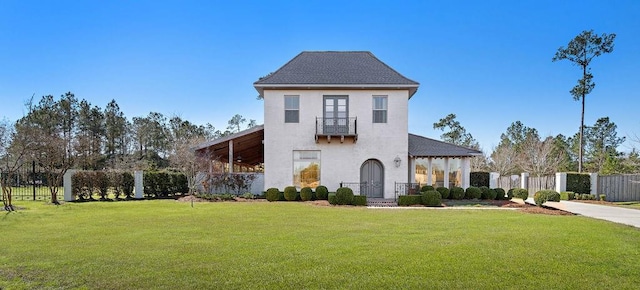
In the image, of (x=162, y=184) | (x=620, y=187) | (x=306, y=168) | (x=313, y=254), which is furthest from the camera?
(x=620, y=187)

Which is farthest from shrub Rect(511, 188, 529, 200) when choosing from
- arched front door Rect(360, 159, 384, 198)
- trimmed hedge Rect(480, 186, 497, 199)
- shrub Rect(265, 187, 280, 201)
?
shrub Rect(265, 187, 280, 201)

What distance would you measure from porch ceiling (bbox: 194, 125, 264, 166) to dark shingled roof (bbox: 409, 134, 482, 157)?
29.5ft

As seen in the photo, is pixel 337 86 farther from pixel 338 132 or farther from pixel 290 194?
pixel 290 194

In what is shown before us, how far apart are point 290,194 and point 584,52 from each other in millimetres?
27983

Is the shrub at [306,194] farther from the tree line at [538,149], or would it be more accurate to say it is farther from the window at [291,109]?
the tree line at [538,149]

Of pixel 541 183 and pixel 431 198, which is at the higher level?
pixel 431 198

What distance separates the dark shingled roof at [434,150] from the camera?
19.8 meters

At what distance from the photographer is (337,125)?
64.7 feet

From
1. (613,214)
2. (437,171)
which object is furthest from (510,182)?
(613,214)

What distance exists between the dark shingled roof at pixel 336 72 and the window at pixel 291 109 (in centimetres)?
85

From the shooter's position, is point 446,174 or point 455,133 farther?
point 455,133

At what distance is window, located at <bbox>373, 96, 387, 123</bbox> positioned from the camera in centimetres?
1992

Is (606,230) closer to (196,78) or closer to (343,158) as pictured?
(343,158)

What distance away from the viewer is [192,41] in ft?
61.0
